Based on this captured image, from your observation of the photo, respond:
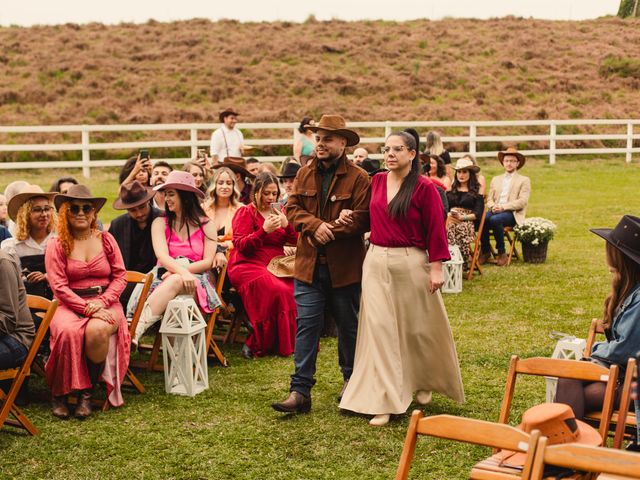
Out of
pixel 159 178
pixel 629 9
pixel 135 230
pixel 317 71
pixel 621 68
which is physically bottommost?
pixel 135 230

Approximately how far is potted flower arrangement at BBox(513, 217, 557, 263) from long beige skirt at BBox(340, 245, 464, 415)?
22.2 feet

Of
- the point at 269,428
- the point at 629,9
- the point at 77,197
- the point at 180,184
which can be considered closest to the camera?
the point at 269,428

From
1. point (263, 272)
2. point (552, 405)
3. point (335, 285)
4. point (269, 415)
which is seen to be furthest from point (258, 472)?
point (263, 272)

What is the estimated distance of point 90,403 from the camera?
630 centimetres

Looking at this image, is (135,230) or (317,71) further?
(317,71)

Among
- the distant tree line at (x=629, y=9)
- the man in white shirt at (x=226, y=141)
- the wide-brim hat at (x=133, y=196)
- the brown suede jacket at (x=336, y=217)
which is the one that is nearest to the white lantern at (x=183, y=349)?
the brown suede jacket at (x=336, y=217)

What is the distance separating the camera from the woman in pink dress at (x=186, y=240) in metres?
7.34

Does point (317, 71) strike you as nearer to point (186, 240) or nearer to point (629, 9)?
point (629, 9)

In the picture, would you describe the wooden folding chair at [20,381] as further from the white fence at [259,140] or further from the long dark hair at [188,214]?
the white fence at [259,140]

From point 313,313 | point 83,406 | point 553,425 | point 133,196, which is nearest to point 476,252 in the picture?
point 133,196

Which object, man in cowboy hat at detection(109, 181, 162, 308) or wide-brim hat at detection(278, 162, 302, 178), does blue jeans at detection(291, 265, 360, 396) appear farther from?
wide-brim hat at detection(278, 162, 302, 178)

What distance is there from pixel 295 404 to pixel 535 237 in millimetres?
7283

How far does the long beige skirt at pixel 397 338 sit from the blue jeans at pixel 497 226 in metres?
6.87

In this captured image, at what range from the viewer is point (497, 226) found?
1282 centimetres
